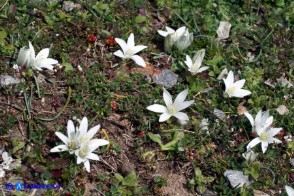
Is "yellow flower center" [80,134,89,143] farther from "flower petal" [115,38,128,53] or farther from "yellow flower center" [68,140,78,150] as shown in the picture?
"flower petal" [115,38,128,53]

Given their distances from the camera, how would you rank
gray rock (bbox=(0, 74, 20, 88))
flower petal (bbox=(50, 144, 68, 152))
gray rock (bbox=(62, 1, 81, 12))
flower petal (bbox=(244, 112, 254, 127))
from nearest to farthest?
flower petal (bbox=(50, 144, 68, 152))
gray rock (bbox=(0, 74, 20, 88))
flower petal (bbox=(244, 112, 254, 127))
gray rock (bbox=(62, 1, 81, 12))

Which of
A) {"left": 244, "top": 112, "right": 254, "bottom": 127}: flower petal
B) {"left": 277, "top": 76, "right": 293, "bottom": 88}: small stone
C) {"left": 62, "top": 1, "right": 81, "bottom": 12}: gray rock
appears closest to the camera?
{"left": 244, "top": 112, "right": 254, "bottom": 127}: flower petal

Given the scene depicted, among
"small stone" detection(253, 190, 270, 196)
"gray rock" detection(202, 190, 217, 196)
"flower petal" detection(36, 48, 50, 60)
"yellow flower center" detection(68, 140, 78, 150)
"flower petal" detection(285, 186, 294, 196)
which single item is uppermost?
"flower petal" detection(36, 48, 50, 60)

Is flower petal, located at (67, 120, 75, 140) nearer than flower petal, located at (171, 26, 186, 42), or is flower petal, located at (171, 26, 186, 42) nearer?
flower petal, located at (67, 120, 75, 140)

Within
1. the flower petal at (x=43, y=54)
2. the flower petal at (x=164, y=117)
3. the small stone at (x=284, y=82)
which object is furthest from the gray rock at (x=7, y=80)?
the small stone at (x=284, y=82)

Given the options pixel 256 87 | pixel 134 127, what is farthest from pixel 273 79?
pixel 134 127

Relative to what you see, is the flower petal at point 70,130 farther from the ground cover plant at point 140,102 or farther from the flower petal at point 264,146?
the flower petal at point 264,146

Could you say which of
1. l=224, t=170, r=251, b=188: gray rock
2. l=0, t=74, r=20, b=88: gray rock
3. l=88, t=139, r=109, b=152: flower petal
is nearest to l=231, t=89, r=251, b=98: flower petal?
l=224, t=170, r=251, b=188: gray rock

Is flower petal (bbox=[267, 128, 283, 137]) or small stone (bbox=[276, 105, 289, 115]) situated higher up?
flower petal (bbox=[267, 128, 283, 137])

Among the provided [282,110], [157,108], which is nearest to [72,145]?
[157,108]
